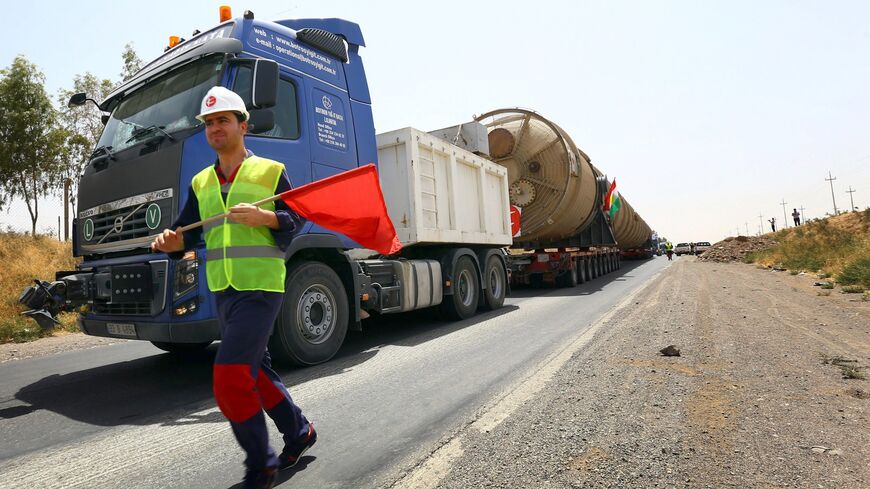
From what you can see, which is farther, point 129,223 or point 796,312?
point 796,312

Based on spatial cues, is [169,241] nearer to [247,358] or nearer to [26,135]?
[247,358]

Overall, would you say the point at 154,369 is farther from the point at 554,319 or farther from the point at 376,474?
the point at 554,319

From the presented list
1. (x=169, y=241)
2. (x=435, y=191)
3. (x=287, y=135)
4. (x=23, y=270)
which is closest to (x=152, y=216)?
(x=287, y=135)

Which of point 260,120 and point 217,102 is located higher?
point 260,120

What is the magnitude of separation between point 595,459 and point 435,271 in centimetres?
476

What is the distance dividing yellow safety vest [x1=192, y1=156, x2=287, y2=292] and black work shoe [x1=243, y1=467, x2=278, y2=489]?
0.75 metres

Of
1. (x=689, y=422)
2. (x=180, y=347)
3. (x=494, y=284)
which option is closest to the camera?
(x=689, y=422)

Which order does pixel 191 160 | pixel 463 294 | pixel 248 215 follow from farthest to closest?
pixel 463 294, pixel 191 160, pixel 248 215

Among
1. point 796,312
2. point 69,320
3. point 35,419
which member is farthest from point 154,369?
point 796,312

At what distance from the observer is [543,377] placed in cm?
379

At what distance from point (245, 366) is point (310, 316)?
2571 millimetres

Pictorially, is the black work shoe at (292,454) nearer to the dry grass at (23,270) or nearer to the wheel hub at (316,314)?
the wheel hub at (316,314)

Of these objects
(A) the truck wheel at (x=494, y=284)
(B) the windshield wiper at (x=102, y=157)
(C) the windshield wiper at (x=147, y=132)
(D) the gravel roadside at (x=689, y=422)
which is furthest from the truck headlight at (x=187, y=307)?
(A) the truck wheel at (x=494, y=284)

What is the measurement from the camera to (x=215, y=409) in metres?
3.46
